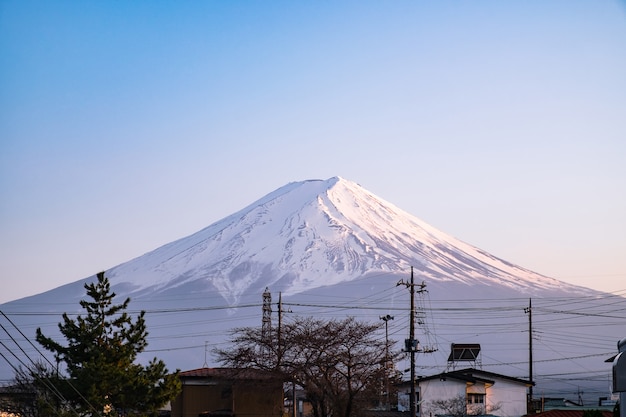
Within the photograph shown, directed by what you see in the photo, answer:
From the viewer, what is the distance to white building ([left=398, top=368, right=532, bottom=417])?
5516cm

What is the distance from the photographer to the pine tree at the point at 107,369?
31.1 m

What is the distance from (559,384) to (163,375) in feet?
495

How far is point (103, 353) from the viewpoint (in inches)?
1249

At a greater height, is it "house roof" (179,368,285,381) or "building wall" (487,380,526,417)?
"house roof" (179,368,285,381)

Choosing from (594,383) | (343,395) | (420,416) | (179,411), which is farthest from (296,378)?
(594,383)

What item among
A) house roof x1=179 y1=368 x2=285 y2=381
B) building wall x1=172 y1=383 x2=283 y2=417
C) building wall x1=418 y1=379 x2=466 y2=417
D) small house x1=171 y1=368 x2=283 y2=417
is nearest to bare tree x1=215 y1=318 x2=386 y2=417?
house roof x1=179 y1=368 x2=285 y2=381

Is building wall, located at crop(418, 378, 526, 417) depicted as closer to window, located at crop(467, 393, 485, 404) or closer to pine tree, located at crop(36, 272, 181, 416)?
window, located at crop(467, 393, 485, 404)

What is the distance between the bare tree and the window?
9736mm

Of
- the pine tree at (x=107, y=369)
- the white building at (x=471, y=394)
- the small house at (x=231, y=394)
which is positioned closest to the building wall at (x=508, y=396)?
the white building at (x=471, y=394)

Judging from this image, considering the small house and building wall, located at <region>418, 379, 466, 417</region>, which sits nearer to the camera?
the small house

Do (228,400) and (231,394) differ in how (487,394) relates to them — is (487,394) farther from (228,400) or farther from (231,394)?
(231,394)

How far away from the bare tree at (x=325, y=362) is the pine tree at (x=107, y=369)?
1162 cm

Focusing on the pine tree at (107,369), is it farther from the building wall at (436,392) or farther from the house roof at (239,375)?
the building wall at (436,392)

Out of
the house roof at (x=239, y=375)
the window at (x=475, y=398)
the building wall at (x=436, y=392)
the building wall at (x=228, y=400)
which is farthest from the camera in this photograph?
the window at (x=475, y=398)
